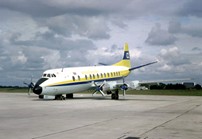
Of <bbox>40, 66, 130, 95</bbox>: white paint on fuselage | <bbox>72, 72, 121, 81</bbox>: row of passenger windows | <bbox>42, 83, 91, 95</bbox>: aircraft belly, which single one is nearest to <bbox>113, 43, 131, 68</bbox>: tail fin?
<bbox>72, 72, 121, 81</bbox>: row of passenger windows

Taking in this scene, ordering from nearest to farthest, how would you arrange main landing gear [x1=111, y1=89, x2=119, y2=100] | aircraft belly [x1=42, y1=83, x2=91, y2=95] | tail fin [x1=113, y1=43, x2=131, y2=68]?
aircraft belly [x1=42, y1=83, x2=91, y2=95] → main landing gear [x1=111, y1=89, x2=119, y2=100] → tail fin [x1=113, y1=43, x2=131, y2=68]

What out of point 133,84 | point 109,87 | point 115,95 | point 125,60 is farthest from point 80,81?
point 125,60

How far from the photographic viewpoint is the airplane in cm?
3381

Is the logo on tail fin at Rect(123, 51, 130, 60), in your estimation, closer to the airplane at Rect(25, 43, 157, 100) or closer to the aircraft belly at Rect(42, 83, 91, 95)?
the airplane at Rect(25, 43, 157, 100)

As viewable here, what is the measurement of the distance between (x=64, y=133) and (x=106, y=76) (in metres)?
31.6

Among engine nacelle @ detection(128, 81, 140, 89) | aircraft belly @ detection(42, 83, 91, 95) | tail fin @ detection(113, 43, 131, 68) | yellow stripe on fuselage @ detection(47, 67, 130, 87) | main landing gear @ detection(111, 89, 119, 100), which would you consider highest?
tail fin @ detection(113, 43, 131, 68)

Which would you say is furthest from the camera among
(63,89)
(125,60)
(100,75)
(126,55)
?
(126,55)

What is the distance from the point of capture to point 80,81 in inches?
1487

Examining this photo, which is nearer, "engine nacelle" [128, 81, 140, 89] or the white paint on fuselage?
the white paint on fuselage

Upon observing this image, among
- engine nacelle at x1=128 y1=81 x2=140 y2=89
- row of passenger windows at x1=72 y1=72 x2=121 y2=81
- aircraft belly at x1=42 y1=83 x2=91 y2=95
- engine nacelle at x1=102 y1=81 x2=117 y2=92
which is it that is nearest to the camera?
aircraft belly at x1=42 y1=83 x2=91 y2=95

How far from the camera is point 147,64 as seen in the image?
44406 millimetres

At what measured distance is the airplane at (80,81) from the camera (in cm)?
3381

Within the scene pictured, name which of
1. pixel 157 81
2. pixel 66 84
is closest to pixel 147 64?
pixel 157 81

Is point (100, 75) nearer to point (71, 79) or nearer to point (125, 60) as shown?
point (71, 79)
